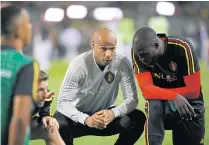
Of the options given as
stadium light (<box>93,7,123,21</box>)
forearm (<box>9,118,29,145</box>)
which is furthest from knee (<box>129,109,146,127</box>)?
forearm (<box>9,118,29,145</box>)

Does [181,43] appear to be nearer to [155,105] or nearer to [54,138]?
[155,105]

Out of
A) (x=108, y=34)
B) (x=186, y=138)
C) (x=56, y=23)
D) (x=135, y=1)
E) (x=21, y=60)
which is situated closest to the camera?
(x=21, y=60)

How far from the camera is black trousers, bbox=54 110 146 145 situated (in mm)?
1722

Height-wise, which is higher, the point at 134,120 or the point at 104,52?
the point at 104,52

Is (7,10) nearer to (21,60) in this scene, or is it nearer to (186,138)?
(21,60)

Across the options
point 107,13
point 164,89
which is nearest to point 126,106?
point 164,89

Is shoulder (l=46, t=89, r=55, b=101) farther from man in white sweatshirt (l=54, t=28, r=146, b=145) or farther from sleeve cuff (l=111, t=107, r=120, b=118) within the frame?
sleeve cuff (l=111, t=107, r=120, b=118)

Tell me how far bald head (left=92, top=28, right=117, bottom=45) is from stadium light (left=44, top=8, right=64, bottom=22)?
15.3 inches

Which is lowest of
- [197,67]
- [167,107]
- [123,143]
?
[123,143]

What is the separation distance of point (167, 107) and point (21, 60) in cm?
68

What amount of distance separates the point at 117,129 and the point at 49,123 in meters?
0.30

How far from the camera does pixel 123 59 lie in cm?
171

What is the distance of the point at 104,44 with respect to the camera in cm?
164

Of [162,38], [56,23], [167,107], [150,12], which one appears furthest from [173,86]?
[56,23]
